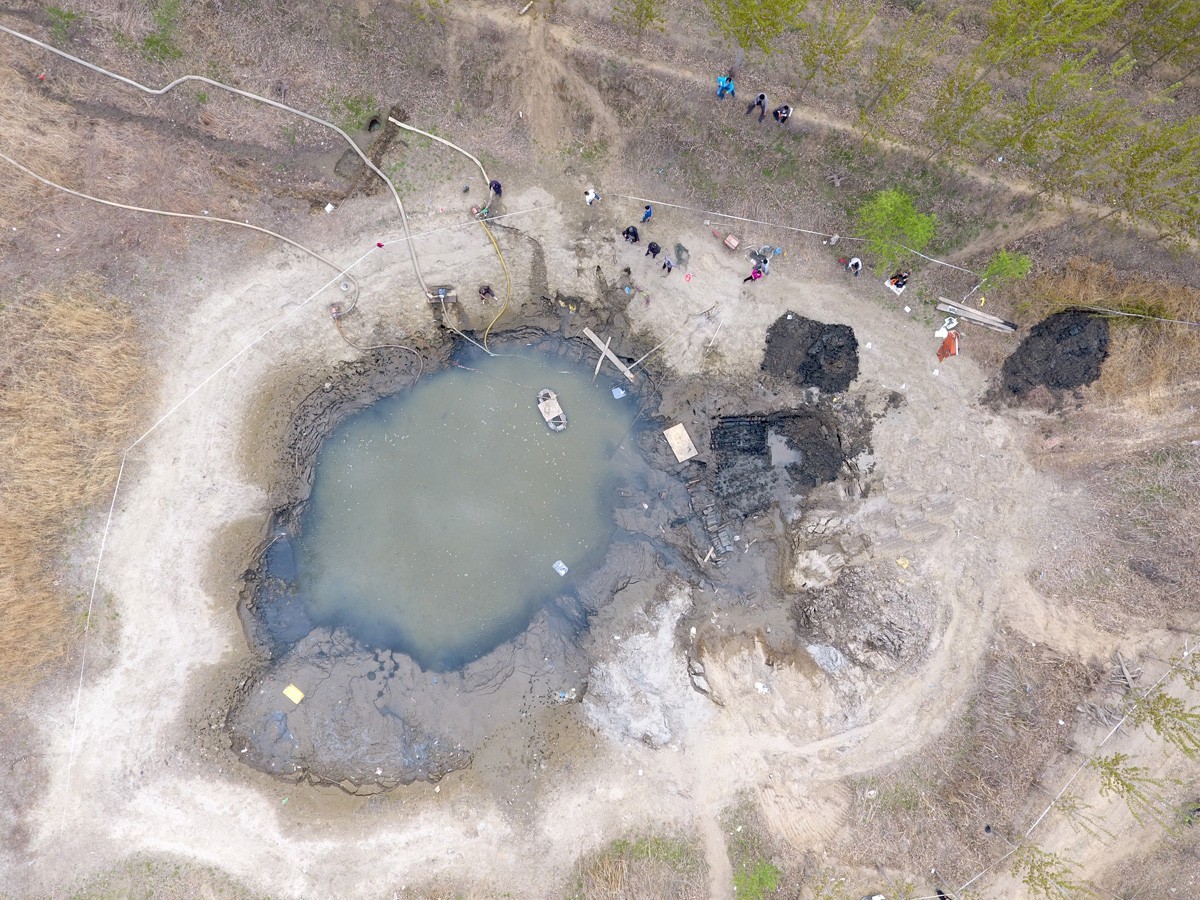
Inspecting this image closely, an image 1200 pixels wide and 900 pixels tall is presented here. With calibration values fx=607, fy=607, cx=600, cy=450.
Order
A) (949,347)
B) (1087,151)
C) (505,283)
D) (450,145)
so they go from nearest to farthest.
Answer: (1087,151)
(450,145)
(949,347)
(505,283)

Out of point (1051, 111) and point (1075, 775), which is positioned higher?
point (1051, 111)

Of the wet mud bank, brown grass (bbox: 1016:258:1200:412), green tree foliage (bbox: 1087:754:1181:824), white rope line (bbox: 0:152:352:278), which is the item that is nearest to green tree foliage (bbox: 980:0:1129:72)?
brown grass (bbox: 1016:258:1200:412)

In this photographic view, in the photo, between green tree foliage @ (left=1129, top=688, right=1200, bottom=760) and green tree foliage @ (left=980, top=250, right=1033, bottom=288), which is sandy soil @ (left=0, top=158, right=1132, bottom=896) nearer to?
green tree foliage @ (left=1129, top=688, right=1200, bottom=760)

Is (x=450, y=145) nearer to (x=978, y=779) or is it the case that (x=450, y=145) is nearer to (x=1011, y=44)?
(x=1011, y=44)

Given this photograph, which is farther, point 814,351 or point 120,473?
point 814,351

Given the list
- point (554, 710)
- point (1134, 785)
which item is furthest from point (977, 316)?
point (554, 710)
